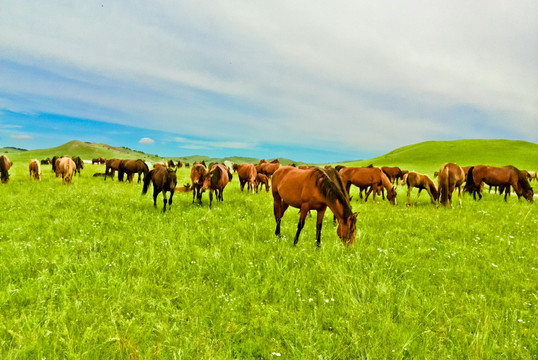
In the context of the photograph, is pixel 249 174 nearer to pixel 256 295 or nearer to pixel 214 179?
pixel 214 179

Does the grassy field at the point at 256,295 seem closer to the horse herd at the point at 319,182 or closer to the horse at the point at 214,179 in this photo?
the horse herd at the point at 319,182

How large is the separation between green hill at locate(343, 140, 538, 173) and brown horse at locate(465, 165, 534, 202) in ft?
222

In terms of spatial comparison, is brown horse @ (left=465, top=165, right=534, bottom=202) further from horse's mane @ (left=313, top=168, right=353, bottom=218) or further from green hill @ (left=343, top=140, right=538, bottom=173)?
green hill @ (left=343, top=140, right=538, bottom=173)

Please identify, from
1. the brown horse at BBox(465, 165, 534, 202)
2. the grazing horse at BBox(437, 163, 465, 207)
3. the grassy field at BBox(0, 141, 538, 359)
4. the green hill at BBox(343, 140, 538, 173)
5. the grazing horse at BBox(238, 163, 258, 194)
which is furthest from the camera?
the green hill at BBox(343, 140, 538, 173)

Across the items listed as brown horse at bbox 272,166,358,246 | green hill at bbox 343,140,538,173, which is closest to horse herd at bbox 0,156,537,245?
brown horse at bbox 272,166,358,246

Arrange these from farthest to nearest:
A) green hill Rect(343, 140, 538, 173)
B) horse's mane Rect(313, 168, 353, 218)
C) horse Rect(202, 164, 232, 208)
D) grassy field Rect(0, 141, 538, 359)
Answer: green hill Rect(343, 140, 538, 173)
horse Rect(202, 164, 232, 208)
horse's mane Rect(313, 168, 353, 218)
grassy field Rect(0, 141, 538, 359)

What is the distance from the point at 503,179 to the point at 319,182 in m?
20.2

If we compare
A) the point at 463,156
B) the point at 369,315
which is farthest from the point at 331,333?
the point at 463,156

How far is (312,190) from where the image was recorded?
7703mm

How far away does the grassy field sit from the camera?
3648mm

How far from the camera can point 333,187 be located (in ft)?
24.1

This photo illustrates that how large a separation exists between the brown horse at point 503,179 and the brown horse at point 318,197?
18898 mm

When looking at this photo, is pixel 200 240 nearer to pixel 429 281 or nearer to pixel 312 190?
pixel 312 190

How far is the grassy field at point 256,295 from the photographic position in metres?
3.65
